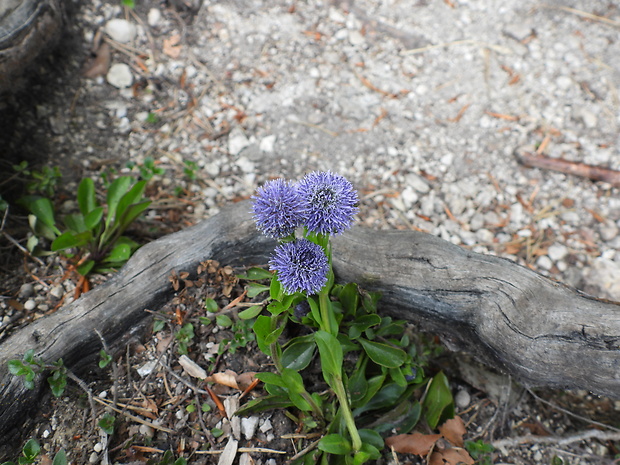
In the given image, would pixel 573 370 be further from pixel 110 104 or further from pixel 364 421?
pixel 110 104

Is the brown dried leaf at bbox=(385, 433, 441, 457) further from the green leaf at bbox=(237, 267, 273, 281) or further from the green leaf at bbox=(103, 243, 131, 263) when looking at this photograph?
the green leaf at bbox=(103, 243, 131, 263)

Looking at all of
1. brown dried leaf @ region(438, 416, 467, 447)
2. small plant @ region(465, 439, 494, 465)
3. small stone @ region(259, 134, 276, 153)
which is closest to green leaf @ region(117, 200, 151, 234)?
small stone @ region(259, 134, 276, 153)

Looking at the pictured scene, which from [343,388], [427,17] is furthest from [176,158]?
[427,17]

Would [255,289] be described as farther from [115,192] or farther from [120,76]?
[120,76]

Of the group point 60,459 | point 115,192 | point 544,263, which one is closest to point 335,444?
point 60,459

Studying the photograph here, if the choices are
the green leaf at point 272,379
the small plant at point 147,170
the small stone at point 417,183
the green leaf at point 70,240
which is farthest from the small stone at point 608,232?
the green leaf at point 70,240

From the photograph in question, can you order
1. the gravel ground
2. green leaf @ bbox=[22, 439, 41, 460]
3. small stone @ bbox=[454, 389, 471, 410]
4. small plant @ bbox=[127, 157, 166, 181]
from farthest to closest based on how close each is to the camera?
the gravel ground < small plant @ bbox=[127, 157, 166, 181] < small stone @ bbox=[454, 389, 471, 410] < green leaf @ bbox=[22, 439, 41, 460]
